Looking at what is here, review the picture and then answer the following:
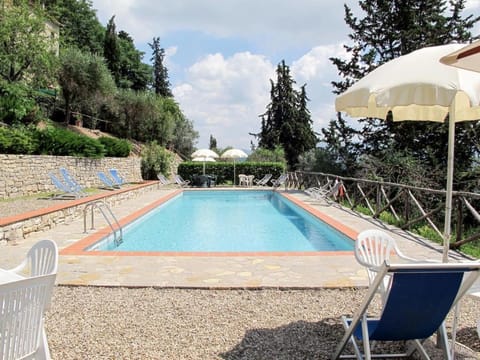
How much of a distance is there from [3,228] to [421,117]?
21.1ft

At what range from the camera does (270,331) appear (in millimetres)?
3424

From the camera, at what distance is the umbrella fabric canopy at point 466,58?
2492 millimetres

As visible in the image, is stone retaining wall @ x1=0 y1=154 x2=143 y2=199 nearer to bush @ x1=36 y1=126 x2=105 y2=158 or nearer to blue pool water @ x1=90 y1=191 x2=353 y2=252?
bush @ x1=36 y1=126 x2=105 y2=158

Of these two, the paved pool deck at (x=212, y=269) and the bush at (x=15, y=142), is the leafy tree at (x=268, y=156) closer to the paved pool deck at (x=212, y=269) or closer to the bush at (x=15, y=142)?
the bush at (x=15, y=142)

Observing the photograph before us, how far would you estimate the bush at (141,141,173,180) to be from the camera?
23.1 meters

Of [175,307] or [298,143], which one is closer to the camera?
[175,307]

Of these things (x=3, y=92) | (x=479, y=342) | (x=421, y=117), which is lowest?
(x=479, y=342)

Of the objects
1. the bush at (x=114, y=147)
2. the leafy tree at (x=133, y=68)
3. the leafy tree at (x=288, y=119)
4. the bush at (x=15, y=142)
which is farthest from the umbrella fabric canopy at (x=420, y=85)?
the leafy tree at (x=133, y=68)

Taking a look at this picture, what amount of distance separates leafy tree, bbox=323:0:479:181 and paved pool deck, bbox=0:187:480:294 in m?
13.5

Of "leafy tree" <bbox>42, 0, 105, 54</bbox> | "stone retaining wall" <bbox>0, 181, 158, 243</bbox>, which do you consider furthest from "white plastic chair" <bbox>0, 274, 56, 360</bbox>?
"leafy tree" <bbox>42, 0, 105, 54</bbox>

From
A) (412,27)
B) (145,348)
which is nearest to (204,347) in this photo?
(145,348)

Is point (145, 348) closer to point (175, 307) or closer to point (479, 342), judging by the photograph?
point (175, 307)

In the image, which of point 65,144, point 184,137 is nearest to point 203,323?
point 65,144

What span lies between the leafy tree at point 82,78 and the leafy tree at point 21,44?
18.0 ft
